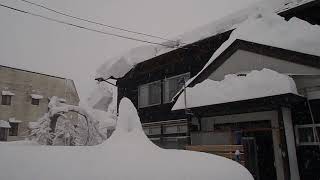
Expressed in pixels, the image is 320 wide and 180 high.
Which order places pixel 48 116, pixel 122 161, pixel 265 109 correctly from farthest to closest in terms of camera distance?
pixel 48 116 < pixel 265 109 < pixel 122 161

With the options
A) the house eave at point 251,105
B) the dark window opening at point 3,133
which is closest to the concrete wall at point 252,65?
the house eave at point 251,105

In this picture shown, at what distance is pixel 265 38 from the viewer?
950 centimetres

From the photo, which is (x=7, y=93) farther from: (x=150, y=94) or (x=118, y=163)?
(x=118, y=163)

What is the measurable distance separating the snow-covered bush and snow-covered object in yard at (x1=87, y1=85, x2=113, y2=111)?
5.12 metres

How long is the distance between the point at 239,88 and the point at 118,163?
663 centimetres

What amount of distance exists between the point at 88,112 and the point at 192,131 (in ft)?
27.3

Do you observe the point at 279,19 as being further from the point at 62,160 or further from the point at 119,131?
the point at 62,160

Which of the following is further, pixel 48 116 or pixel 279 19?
pixel 48 116

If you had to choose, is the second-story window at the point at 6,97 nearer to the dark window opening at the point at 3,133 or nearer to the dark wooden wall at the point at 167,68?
the dark window opening at the point at 3,133

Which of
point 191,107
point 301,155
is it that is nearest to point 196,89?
point 191,107

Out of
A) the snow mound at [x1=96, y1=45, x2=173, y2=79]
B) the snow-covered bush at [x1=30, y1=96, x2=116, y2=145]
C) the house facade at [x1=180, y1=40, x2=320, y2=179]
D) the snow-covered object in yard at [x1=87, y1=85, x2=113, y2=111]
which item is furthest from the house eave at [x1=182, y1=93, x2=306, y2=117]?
the snow-covered object in yard at [x1=87, y1=85, x2=113, y2=111]

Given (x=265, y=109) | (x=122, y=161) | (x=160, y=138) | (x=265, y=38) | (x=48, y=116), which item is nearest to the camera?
(x=122, y=161)

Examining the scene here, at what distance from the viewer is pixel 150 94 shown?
14727mm

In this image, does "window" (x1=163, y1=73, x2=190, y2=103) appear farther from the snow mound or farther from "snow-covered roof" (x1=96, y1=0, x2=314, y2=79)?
the snow mound
